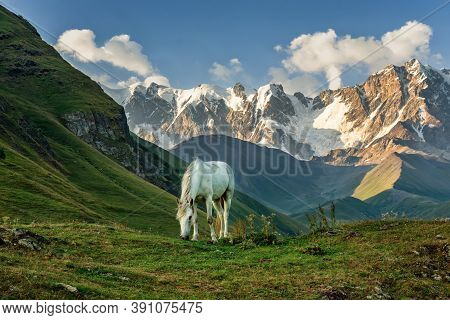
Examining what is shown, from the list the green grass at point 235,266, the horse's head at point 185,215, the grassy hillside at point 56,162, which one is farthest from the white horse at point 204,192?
the grassy hillside at point 56,162

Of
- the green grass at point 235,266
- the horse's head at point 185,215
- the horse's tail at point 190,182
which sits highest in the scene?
the horse's tail at point 190,182

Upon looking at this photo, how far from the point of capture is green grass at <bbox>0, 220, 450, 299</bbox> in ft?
53.3

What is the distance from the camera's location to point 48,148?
10169cm

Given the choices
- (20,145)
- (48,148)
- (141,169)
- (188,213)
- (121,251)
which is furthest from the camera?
(141,169)

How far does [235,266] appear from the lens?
2155cm

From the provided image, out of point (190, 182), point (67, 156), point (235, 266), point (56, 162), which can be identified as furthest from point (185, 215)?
point (67, 156)

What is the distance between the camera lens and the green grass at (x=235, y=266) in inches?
639

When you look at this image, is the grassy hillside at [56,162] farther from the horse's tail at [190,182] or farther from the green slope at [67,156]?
the horse's tail at [190,182]

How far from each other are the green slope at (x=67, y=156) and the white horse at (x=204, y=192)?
20547 millimetres

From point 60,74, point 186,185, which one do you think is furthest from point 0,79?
point 186,185

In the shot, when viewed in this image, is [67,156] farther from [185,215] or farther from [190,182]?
[185,215]

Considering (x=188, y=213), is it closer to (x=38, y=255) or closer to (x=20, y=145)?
(x=38, y=255)

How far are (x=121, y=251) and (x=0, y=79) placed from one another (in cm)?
16014

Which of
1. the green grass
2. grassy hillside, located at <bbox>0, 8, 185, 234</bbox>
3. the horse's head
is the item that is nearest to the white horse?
the horse's head
